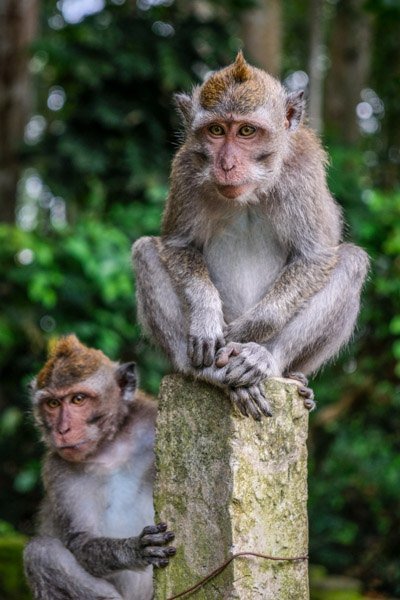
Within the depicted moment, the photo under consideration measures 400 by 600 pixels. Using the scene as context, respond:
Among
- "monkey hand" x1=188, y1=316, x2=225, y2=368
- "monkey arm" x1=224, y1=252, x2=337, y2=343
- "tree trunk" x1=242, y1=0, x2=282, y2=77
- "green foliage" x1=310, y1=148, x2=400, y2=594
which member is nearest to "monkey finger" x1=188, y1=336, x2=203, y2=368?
"monkey hand" x1=188, y1=316, x2=225, y2=368

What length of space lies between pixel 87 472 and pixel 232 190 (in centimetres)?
232

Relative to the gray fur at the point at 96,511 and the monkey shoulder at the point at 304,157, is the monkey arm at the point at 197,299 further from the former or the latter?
the gray fur at the point at 96,511

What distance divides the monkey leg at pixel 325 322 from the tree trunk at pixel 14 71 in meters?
7.95

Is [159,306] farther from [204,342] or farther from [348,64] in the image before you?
[348,64]

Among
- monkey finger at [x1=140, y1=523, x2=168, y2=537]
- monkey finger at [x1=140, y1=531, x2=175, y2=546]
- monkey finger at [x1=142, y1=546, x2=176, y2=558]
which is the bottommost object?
monkey finger at [x1=142, y1=546, x2=176, y2=558]

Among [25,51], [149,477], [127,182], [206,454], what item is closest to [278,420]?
[206,454]

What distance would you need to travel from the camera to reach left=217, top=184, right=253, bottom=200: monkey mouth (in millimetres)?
5227

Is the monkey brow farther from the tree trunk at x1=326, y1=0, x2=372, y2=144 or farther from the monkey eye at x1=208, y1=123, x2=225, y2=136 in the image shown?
the tree trunk at x1=326, y1=0, x2=372, y2=144

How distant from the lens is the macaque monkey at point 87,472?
6125mm

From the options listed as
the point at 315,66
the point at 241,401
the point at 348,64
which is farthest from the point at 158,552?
the point at 348,64

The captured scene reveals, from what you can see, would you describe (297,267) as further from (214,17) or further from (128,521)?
(214,17)

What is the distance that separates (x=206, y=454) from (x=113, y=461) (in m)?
1.82

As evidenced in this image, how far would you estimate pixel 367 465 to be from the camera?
12844 mm

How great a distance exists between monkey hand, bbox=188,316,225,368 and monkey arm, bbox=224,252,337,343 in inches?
5.5
